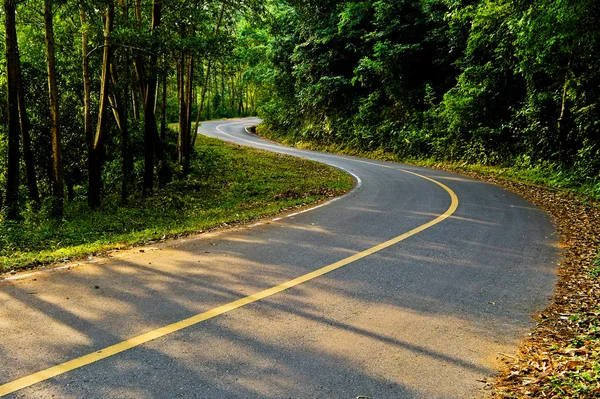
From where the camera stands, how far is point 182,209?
13.2m

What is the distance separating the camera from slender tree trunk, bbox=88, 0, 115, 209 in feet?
38.7

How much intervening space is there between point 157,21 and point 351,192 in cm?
792

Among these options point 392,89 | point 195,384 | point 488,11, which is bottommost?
point 195,384

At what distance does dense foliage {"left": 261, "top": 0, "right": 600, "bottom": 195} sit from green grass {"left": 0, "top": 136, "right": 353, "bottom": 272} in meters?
6.30

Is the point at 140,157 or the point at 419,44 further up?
the point at 419,44

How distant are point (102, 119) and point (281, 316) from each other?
34.0 ft

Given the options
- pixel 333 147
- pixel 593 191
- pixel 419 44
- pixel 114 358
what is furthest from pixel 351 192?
pixel 333 147

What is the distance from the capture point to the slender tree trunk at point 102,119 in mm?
11805

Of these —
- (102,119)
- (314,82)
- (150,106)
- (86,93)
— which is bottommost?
(102,119)

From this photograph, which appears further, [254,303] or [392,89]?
[392,89]

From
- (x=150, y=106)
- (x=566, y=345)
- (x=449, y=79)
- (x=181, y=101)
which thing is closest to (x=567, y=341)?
(x=566, y=345)

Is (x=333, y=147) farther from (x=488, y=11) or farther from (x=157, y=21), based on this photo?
(x=157, y=21)

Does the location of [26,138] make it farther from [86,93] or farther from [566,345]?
[566,345]

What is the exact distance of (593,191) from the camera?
13695 mm
